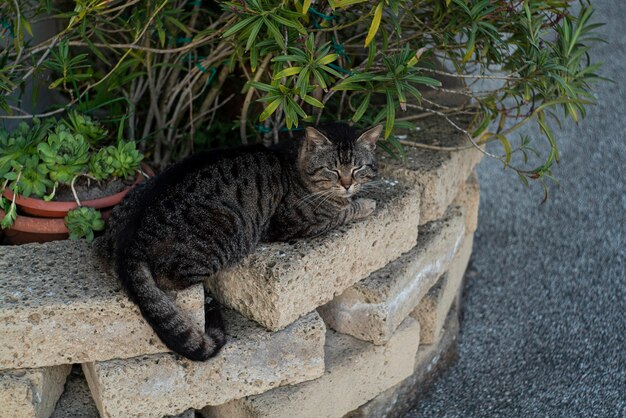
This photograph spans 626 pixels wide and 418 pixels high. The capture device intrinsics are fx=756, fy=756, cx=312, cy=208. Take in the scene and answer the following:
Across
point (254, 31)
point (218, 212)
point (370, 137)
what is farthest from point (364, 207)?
point (254, 31)

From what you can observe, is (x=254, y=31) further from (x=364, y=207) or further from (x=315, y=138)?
(x=364, y=207)

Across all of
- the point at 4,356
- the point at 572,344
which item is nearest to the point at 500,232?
the point at 572,344

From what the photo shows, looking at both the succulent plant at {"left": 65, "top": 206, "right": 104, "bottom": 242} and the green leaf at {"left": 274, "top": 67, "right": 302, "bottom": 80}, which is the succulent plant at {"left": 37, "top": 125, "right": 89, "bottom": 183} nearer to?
the succulent plant at {"left": 65, "top": 206, "right": 104, "bottom": 242}

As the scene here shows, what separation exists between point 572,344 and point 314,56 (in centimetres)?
217

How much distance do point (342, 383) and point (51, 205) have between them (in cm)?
146

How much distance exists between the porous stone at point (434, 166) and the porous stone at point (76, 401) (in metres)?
1.66

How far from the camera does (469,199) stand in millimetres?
4254

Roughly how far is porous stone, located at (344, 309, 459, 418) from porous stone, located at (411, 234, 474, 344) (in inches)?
2.9

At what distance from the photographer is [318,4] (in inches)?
128

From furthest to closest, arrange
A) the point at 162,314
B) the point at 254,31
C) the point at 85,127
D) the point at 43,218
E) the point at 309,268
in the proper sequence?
the point at 85,127 < the point at 43,218 < the point at 309,268 < the point at 254,31 < the point at 162,314

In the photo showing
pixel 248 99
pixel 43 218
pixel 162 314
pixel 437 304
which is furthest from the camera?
pixel 437 304

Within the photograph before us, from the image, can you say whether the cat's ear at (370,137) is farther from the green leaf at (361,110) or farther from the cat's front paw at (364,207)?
the cat's front paw at (364,207)

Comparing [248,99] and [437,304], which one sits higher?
[248,99]

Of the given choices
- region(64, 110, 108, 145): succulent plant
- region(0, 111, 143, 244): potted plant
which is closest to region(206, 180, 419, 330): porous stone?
region(0, 111, 143, 244): potted plant
